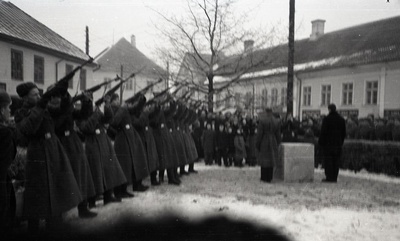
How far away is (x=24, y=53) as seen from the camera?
15.2m

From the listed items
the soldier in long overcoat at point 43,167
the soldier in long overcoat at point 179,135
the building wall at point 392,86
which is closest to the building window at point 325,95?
the building wall at point 392,86

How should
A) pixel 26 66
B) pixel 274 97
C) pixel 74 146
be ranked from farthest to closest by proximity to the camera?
pixel 274 97
pixel 26 66
pixel 74 146

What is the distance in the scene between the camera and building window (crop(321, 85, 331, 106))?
83.5ft

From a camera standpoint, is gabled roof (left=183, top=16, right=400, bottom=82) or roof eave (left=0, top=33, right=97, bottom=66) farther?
gabled roof (left=183, top=16, right=400, bottom=82)

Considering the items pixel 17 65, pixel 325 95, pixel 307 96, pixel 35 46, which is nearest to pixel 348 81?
pixel 325 95

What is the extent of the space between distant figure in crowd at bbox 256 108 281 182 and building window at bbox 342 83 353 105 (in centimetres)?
1580

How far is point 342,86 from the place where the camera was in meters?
24.2

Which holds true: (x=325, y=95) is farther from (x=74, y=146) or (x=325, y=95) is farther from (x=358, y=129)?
(x=74, y=146)

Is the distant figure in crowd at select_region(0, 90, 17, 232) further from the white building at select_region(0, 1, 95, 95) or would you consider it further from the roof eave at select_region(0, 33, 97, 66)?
the roof eave at select_region(0, 33, 97, 66)

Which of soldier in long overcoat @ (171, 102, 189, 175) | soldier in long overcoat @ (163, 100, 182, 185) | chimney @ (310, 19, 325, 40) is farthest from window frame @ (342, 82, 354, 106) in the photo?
soldier in long overcoat @ (163, 100, 182, 185)

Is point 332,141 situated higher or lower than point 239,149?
higher

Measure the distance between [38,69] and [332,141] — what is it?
12.2 metres

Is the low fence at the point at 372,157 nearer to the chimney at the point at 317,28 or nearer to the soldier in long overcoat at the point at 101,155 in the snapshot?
the soldier in long overcoat at the point at 101,155

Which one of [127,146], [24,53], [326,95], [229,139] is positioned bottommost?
[229,139]
